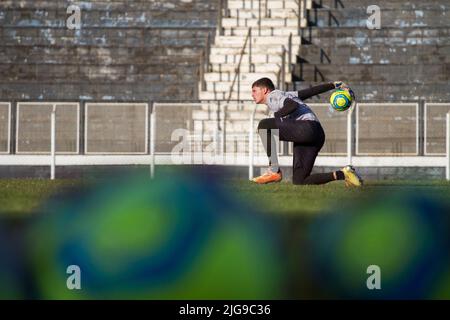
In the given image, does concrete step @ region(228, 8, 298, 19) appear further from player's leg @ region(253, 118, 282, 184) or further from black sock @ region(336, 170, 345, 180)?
black sock @ region(336, 170, 345, 180)

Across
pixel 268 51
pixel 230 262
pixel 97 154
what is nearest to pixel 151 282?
pixel 230 262

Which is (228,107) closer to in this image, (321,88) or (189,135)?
(189,135)

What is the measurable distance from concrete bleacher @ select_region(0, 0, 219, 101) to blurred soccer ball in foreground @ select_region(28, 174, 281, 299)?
20482mm

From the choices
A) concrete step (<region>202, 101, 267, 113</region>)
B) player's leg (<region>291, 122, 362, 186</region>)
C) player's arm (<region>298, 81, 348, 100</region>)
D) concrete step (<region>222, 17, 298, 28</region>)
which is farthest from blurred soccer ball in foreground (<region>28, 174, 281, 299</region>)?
concrete step (<region>222, 17, 298, 28</region>)

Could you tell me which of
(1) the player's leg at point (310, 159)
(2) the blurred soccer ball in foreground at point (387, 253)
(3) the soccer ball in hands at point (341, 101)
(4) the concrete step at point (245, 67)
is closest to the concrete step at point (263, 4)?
(4) the concrete step at point (245, 67)

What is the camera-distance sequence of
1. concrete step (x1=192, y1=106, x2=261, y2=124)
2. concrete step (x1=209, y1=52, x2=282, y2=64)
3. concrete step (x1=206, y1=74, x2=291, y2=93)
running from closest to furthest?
concrete step (x1=192, y1=106, x2=261, y2=124), concrete step (x1=206, y1=74, x2=291, y2=93), concrete step (x1=209, y1=52, x2=282, y2=64)

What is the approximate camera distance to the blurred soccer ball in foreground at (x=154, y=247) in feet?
13.4

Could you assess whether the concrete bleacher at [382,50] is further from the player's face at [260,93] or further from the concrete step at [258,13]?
the player's face at [260,93]

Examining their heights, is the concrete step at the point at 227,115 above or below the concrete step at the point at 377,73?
below

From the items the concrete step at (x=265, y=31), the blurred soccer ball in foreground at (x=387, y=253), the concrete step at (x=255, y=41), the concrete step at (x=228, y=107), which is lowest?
the blurred soccer ball in foreground at (x=387, y=253)

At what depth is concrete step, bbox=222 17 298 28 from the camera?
26.0 meters

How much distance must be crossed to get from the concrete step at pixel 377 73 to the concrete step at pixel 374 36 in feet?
2.65

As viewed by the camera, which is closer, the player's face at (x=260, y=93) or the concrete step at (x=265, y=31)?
the player's face at (x=260, y=93)

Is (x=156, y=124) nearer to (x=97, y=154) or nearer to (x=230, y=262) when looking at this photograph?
(x=97, y=154)
